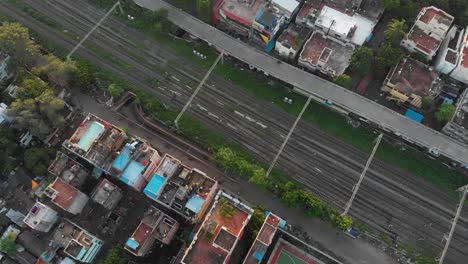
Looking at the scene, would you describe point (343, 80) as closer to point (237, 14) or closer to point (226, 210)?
point (237, 14)

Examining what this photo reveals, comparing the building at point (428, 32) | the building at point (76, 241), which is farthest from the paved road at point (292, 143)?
the building at point (76, 241)

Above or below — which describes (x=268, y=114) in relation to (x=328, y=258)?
above

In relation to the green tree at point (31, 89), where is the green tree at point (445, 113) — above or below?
above

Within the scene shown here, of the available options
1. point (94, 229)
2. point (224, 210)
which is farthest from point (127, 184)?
point (224, 210)

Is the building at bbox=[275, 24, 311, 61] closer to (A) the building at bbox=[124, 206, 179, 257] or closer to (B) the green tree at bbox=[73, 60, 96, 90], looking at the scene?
(B) the green tree at bbox=[73, 60, 96, 90]

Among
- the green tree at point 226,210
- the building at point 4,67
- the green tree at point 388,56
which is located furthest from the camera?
the building at point 4,67

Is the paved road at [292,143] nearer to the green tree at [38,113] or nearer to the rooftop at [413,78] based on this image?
the green tree at [38,113]

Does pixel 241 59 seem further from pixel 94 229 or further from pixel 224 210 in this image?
pixel 94 229
